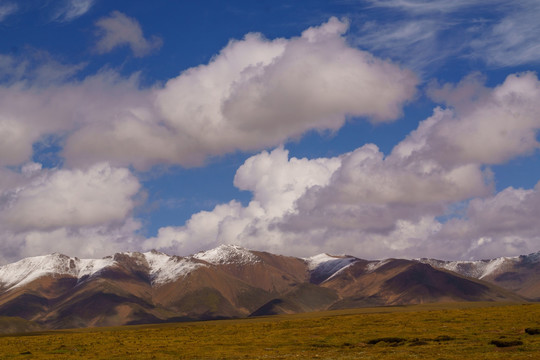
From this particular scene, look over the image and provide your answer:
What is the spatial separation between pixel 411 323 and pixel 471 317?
12.1m

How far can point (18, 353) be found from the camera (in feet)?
316

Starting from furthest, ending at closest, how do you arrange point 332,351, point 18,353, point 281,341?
point 281,341
point 18,353
point 332,351

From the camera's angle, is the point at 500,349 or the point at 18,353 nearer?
Result: the point at 500,349

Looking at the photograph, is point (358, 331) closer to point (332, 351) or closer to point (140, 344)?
point (332, 351)

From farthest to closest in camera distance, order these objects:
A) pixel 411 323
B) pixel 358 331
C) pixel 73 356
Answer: pixel 411 323 < pixel 358 331 < pixel 73 356

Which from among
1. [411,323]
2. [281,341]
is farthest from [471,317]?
[281,341]

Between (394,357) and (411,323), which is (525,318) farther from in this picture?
(394,357)

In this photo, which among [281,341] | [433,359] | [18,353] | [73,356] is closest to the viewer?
[433,359]

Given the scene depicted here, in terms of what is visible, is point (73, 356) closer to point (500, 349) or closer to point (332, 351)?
point (332, 351)

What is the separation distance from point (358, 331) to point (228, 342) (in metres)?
24.2

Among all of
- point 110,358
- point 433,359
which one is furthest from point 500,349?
point 110,358

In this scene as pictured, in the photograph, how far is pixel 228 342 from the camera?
353ft

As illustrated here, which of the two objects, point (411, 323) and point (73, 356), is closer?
point (73, 356)

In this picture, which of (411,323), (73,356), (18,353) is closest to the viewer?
(73,356)
